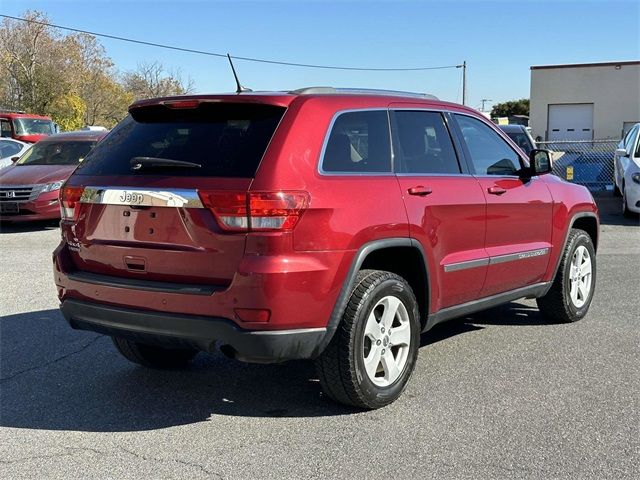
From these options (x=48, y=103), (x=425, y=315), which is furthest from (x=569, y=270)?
(x=48, y=103)

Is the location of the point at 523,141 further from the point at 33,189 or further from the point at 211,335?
the point at 211,335

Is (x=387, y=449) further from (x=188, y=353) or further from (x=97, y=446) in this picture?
(x=188, y=353)

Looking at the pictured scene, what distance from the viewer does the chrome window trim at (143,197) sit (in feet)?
11.8

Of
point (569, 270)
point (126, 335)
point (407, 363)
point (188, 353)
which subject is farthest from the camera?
point (569, 270)

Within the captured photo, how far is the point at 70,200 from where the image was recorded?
4.17 metres

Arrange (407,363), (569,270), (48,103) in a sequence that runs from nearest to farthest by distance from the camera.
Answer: (407,363)
(569,270)
(48,103)

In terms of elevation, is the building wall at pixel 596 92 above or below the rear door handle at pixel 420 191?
above

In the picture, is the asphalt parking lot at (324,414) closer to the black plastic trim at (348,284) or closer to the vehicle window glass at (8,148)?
the black plastic trim at (348,284)

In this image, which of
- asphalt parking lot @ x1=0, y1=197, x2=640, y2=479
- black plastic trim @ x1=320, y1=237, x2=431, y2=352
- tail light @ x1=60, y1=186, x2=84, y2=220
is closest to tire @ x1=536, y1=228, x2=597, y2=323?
asphalt parking lot @ x1=0, y1=197, x2=640, y2=479

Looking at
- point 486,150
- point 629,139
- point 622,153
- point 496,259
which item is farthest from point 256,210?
point 629,139

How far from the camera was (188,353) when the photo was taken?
16.4 feet

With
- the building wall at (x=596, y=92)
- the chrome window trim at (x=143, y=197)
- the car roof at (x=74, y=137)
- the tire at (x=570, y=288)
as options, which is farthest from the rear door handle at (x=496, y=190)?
the building wall at (x=596, y=92)

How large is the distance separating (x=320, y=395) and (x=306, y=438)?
0.65 metres

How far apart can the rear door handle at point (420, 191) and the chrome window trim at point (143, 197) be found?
4.38 ft
